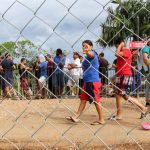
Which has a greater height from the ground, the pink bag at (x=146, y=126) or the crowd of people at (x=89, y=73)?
the crowd of people at (x=89, y=73)

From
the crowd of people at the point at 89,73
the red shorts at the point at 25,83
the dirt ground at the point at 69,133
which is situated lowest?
the red shorts at the point at 25,83

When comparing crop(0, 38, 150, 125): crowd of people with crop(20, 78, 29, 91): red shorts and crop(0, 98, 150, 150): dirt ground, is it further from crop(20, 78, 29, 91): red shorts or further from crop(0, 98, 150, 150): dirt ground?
crop(0, 98, 150, 150): dirt ground

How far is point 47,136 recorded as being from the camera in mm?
5590

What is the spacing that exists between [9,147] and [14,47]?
6.65 feet

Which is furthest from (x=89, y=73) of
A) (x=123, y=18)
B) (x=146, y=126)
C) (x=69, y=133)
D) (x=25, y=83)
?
(x=25, y=83)

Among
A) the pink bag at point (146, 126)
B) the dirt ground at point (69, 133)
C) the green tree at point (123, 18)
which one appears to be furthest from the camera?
the pink bag at point (146, 126)

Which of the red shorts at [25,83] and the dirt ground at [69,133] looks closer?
the dirt ground at [69,133]

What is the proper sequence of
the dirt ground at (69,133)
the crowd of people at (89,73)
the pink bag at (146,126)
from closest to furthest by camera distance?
the crowd of people at (89,73)
the dirt ground at (69,133)
the pink bag at (146,126)

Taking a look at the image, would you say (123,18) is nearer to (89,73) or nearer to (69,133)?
(89,73)

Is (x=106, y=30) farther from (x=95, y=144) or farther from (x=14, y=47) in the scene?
(x=95, y=144)

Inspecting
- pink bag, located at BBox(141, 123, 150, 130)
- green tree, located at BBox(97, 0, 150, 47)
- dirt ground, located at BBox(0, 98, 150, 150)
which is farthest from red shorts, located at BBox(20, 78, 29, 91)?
green tree, located at BBox(97, 0, 150, 47)

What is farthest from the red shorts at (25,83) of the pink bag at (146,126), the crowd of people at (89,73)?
the pink bag at (146,126)

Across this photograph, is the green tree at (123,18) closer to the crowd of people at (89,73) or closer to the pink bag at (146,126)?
the crowd of people at (89,73)

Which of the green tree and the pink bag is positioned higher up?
the green tree
